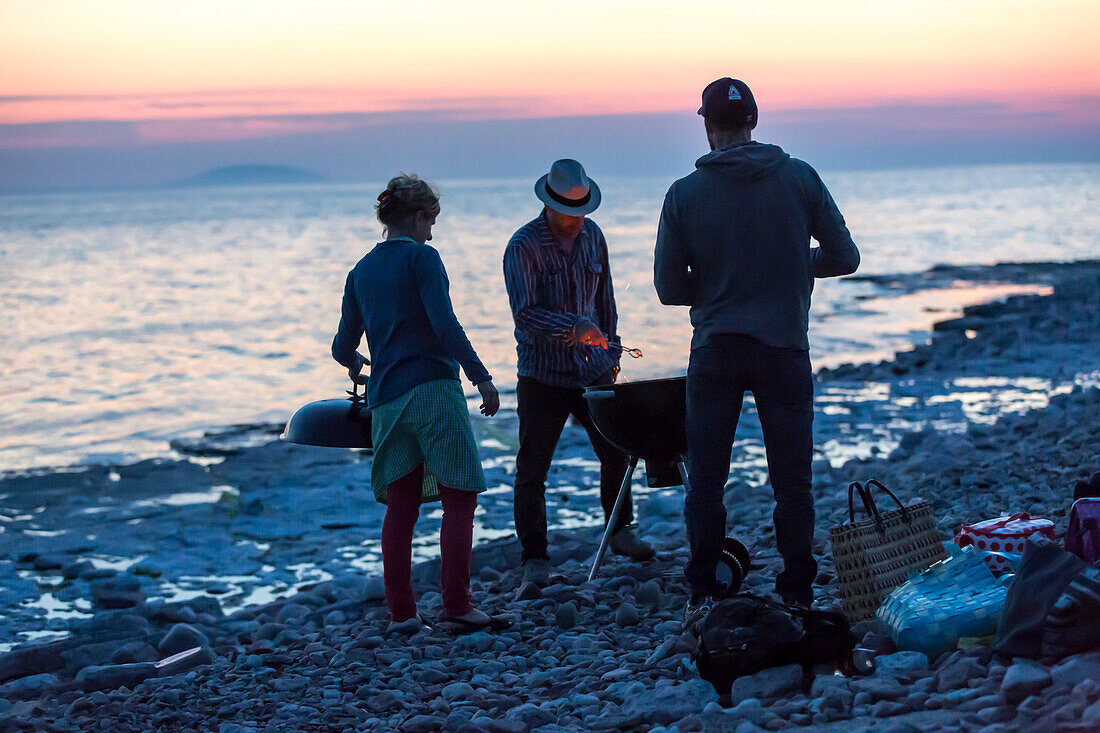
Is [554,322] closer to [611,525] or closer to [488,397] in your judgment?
[488,397]

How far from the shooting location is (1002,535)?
409 cm

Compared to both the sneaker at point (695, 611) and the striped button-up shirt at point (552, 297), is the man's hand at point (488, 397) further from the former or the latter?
the sneaker at point (695, 611)

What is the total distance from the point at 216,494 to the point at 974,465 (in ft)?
20.5

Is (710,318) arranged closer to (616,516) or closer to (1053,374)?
(616,516)

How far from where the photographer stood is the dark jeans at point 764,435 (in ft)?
12.9

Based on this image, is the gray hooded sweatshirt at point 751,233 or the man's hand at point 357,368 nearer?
the gray hooded sweatshirt at point 751,233

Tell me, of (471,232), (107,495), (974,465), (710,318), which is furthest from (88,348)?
(471,232)

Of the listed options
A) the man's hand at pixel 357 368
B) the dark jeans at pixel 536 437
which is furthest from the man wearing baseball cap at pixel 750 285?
the man's hand at pixel 357 368

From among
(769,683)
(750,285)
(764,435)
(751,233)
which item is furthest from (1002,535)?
(751,233)

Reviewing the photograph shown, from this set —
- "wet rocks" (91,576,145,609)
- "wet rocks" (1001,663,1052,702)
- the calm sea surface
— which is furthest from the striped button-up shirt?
the calm sea surface

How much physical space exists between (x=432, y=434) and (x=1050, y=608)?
7.77 ft

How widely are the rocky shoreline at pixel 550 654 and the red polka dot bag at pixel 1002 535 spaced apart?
49 centimetres

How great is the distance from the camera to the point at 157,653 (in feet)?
18.7

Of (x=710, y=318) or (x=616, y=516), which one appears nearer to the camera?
(x=710, y=318)
